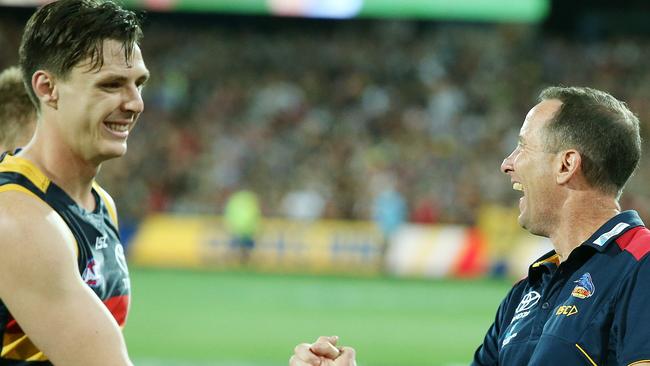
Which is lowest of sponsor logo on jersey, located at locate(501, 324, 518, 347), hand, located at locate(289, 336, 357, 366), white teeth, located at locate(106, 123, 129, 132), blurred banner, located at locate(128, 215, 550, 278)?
sponsor logo on jersey, located at locate(501, 324, 518, 347)

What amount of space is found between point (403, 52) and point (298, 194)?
734cm

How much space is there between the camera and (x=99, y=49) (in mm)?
3461

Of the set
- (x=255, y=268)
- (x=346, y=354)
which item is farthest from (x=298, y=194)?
(x=346, y=354)

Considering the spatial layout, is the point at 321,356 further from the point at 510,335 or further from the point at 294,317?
the point at 294,317

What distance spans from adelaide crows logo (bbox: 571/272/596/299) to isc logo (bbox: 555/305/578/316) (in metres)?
0.05

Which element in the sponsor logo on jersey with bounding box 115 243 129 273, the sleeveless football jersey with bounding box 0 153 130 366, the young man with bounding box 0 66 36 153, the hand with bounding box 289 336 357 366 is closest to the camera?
the sleeveless football jersey with bounding box 0 153 130 366

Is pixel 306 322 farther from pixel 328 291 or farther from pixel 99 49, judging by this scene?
pixel 99 49

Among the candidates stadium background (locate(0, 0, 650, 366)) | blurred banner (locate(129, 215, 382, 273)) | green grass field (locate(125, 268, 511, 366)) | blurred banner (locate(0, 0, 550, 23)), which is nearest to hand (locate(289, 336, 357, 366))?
green grass field (locate(125, 268, 511, 366))

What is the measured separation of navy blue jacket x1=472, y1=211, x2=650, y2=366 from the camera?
330 cm

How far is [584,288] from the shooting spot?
352 centimetres

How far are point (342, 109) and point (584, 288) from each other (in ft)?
80.5

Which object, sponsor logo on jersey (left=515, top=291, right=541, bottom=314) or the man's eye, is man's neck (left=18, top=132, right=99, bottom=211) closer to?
the man's eye

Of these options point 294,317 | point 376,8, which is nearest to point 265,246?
point 376,8

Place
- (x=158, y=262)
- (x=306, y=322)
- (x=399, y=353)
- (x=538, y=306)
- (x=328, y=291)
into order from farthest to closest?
(x=158, y=262) → (x=328, y=291) → (x=306, y=322) → (x=399, y=353) → (x=538, y=306)
